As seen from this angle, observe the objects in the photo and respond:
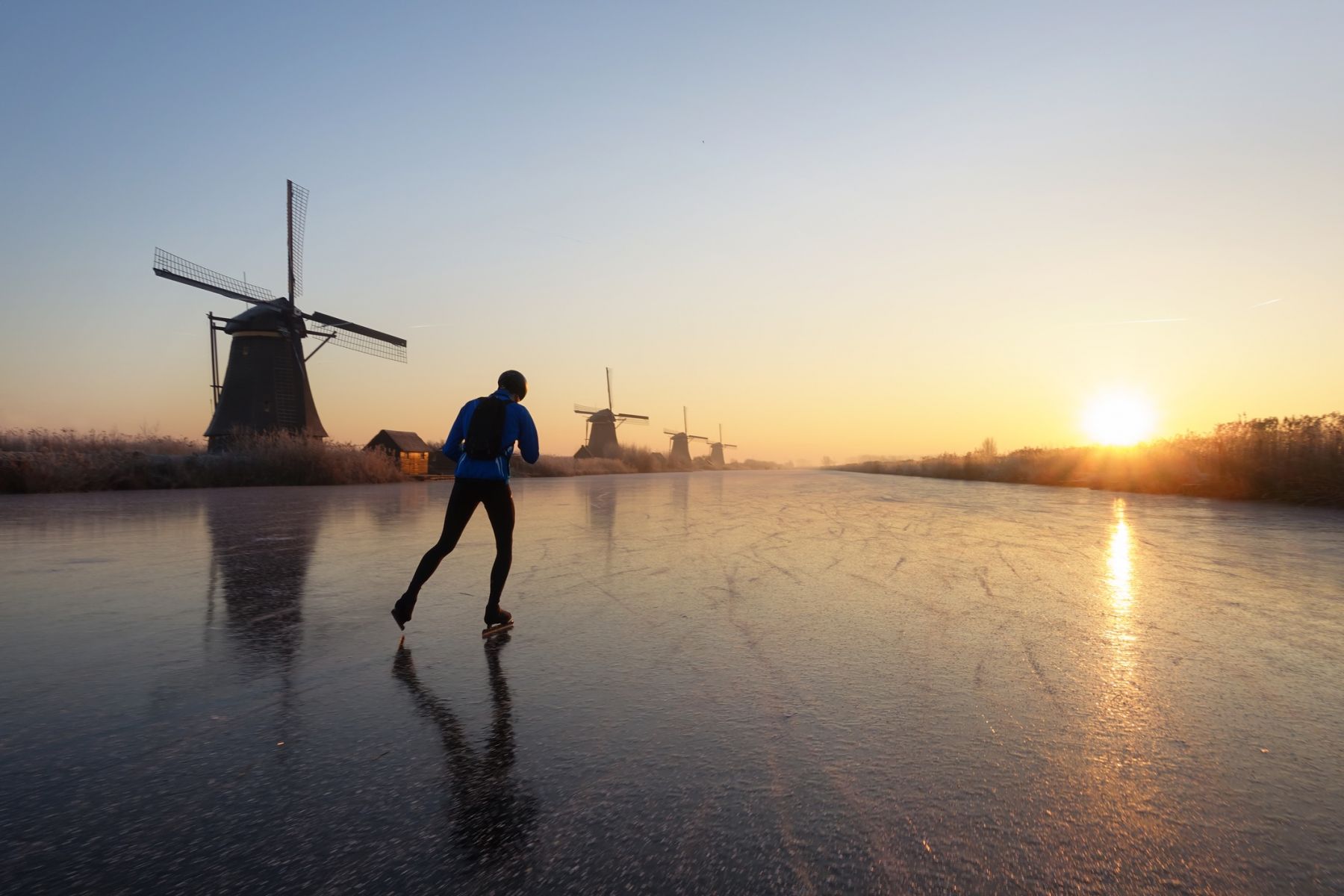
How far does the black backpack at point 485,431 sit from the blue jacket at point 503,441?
31 millimetres

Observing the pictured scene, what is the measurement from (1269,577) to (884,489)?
2052 cm

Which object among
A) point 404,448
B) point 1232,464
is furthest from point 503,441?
point 404,448

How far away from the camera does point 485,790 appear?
2.61 m

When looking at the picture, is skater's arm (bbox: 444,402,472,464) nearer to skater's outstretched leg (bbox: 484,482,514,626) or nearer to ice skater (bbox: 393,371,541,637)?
ice skater (bbox: 393,371,541,637)

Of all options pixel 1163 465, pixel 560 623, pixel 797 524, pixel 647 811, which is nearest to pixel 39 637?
pixel 560 623

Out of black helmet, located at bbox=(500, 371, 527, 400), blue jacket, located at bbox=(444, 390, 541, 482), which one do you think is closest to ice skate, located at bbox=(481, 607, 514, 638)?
blue jacket, located at bbox=(444, 390, 541, 482)

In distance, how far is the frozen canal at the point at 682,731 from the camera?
2.14 meters

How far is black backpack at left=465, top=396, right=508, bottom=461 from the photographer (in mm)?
5305

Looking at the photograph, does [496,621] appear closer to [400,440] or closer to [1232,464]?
[1232,464]

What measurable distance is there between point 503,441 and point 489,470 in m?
0.26

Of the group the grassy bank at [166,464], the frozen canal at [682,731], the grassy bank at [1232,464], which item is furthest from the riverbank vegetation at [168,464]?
the grassy bank at [1232,464]

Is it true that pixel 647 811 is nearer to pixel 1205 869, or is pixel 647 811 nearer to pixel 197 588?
pixel 1205 869

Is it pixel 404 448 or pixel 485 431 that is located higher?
pixel 404 448

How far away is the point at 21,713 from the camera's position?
3482mm
